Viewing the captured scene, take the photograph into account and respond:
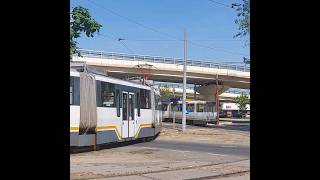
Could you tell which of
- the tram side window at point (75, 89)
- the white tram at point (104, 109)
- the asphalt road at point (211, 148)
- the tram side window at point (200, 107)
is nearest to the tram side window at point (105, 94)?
the white tram at point (104, 109)

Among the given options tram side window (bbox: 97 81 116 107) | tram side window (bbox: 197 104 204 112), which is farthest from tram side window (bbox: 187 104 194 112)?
tram side window (bbox: 97 81 116 107)

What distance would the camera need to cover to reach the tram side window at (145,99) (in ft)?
77.3

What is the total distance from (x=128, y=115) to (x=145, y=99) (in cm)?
316

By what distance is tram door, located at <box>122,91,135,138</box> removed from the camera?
20.9 m

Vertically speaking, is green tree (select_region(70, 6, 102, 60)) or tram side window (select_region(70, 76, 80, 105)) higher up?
green tree (select_region(70, 6, 102, 60))

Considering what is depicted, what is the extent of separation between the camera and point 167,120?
64.1m

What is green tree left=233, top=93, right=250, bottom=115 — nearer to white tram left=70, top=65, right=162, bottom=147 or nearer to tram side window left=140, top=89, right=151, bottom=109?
tram side window left=140, top=89, right=151, bottom=109

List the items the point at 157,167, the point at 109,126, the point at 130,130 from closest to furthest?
the point at 157,167, the point at 109,126, the point at 130,130

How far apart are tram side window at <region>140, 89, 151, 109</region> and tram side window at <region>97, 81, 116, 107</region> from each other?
3.80 m

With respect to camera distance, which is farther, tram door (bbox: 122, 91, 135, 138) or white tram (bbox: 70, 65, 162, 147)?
tram door (bbox: 122, 91, 135, 138)
